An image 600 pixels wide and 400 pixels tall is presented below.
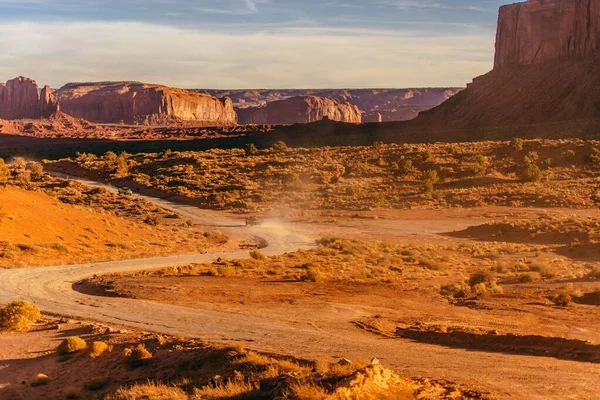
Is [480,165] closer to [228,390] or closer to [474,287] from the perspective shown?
[474,287]

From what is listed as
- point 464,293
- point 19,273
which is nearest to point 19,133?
point 19,273

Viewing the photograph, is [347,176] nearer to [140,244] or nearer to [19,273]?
[140,244]

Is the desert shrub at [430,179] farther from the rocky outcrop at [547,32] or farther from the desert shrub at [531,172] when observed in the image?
the rocky outcrop at [547,32]

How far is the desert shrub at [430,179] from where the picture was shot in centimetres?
6341

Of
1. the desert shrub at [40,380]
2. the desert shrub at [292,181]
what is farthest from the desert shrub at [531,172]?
the desert shrub at [40,380]

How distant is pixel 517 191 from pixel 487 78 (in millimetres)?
69340

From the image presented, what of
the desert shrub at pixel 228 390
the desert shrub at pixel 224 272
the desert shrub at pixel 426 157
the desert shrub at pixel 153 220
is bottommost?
the desert shrub at pixel 153 220

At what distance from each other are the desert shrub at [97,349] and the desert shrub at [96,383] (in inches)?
63.5

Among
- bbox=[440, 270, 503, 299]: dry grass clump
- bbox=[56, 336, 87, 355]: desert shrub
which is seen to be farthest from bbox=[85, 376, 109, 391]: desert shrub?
bbox=[440, 270, 503, 299]: dry grass clump

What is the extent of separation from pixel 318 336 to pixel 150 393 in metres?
5.71

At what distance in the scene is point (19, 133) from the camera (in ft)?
506

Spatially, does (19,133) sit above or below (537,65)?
below

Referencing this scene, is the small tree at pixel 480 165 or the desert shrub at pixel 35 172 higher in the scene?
the small tree at pixel 480 165

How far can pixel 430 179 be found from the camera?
6481 centimetres
